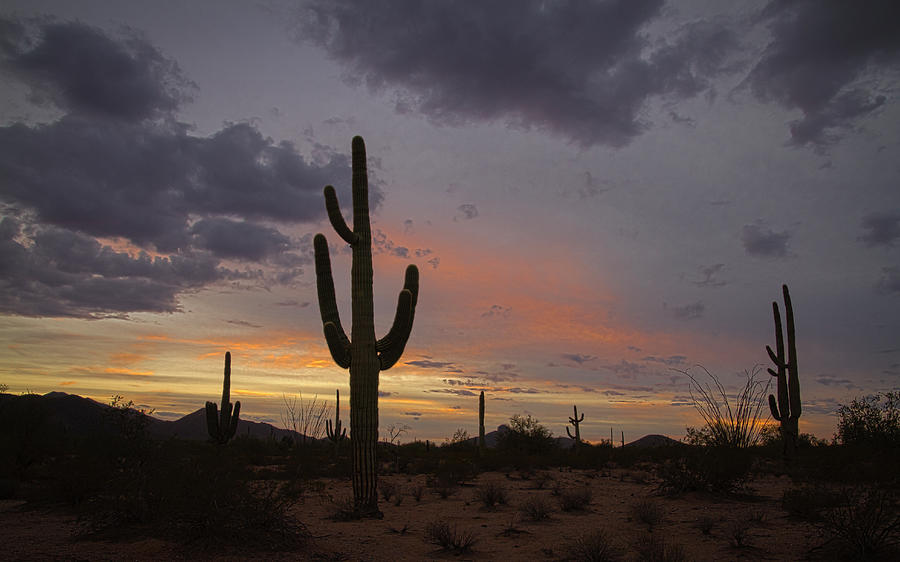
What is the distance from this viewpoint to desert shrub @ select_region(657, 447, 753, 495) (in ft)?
44.2

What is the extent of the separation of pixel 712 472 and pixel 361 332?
360 inches

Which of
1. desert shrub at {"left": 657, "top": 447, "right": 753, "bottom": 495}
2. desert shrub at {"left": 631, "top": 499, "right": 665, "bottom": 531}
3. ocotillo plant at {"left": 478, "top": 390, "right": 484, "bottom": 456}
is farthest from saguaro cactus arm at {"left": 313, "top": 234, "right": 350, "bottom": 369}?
ocotillo plant at {"left": 478, "top": 390, "right": 484, "bottom": 456}

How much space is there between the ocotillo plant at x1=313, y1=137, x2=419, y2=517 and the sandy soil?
3.79ft

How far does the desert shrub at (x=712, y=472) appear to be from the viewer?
13477 millimetres

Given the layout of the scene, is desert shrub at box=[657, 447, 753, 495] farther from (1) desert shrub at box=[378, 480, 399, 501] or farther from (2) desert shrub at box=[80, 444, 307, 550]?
(2) desert shrub at box=[80, 444, 307, 550]

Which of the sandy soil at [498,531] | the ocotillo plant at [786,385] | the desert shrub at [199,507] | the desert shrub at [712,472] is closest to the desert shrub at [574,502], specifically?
the sandy soil at [498,531]

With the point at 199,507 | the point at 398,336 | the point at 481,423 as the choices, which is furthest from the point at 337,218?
the point at 481,423

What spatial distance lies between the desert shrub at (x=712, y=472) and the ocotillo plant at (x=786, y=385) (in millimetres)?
8187

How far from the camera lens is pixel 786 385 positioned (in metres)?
20.7

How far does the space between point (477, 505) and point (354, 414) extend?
4544 mm

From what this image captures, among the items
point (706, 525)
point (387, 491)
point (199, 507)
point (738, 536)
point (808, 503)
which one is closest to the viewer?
point (199, 507)

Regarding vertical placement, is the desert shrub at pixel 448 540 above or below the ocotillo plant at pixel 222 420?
below

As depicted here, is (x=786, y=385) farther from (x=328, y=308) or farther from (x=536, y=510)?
(x=328, y=308)

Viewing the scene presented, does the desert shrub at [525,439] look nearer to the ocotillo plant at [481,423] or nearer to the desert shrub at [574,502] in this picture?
the ocotillo plant at [481,423]
